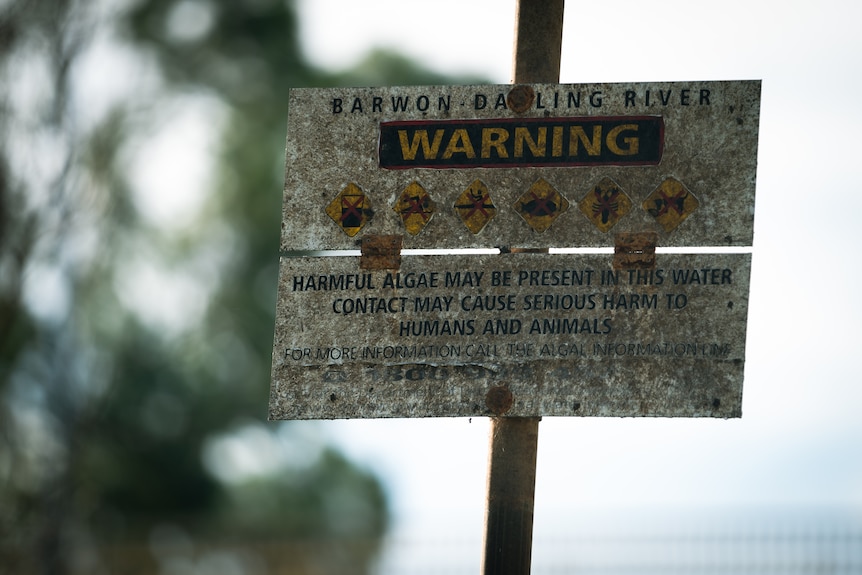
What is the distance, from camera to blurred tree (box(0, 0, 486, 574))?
2006 centimetres

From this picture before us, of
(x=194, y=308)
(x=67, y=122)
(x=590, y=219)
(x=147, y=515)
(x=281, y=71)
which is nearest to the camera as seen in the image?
(x=590, y=219)

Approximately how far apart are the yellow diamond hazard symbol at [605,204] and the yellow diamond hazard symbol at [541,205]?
0.07m

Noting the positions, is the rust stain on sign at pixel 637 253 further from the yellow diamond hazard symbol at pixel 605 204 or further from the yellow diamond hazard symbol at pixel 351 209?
the yellow diamond hazard symbol at pixel 351 209

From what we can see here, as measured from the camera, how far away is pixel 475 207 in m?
4.87

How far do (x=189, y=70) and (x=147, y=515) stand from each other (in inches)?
305

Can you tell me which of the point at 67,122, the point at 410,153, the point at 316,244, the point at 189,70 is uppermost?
the point at 189,70

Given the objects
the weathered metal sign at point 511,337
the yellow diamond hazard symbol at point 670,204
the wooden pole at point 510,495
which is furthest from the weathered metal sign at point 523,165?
the wooden pole at point 510,495

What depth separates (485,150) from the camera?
16.1ft

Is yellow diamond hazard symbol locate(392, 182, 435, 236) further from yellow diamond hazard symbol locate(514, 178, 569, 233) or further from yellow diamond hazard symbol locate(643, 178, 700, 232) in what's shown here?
yellow diamond hazard symbol locate(643, 178, 700, 232)

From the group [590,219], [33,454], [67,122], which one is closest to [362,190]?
[590,219]

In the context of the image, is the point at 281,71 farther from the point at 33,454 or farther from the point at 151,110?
Result: the point at 33,454

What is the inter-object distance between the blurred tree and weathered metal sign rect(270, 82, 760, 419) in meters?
12.9

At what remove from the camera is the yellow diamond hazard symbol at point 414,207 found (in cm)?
488

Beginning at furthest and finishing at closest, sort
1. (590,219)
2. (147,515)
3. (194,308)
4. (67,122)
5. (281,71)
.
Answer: (281,71) < (194,308) < (147,515) < (67,122) < (590,219)
